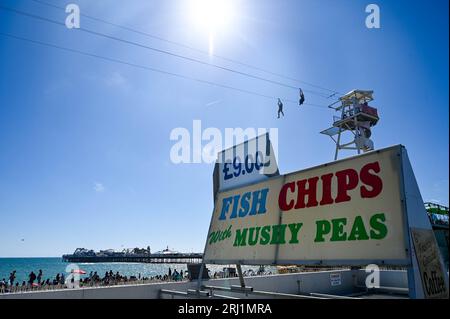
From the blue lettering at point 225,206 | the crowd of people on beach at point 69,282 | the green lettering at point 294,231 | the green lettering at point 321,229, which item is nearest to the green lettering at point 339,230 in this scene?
the green lettering at point 321,229

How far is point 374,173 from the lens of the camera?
16.1ft

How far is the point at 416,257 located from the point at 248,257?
10.6ft

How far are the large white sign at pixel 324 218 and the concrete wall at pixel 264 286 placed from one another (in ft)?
8.78

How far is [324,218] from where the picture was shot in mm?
5379

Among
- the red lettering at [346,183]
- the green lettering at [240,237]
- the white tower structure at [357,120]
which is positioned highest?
the white tower structure at [357,120]

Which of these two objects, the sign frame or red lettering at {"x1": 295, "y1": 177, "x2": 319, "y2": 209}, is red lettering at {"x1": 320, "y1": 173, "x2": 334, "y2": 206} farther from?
the sign frame

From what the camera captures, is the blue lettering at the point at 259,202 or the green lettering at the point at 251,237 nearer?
the green lettering at the point at 251,237

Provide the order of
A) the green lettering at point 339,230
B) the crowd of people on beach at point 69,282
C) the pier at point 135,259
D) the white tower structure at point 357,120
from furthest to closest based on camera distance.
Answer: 1. the pier at point 135,259
2. the white tower structure at point 357,120
3. the crowd of people on beach at point 69,282
4. the green lettering at point 339,230

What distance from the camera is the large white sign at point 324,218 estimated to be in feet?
14.8

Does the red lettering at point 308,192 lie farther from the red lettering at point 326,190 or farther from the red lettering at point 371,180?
the red lettering at point 371,180

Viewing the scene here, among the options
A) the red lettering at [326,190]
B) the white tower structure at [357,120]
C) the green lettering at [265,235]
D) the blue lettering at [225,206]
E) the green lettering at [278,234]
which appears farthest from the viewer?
the white tower structure at [357,120]

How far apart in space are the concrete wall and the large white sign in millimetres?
2676
